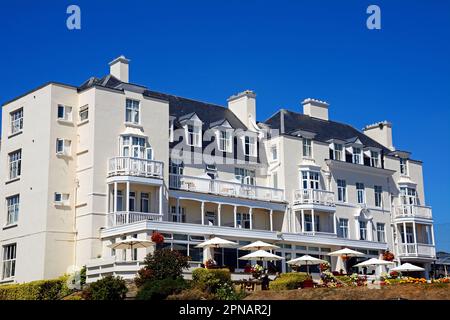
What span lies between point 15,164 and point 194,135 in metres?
11.7

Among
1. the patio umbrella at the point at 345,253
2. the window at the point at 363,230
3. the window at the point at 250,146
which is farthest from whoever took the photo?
the window at the point at 363,230

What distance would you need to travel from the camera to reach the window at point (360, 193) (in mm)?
54906

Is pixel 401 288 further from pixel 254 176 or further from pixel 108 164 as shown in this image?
pixel 254 176

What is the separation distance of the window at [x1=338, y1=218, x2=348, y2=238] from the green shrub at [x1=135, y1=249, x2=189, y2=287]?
20802mm

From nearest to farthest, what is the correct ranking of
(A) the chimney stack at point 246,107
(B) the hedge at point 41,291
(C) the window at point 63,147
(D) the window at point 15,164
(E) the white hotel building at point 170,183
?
(B) the hedge at point 41,291 < (E) the white hotel building at point 170,183 < (C) the window at point 63,147 < (D) the window at point 15,164 < (A) the chimney stack at point 246,107

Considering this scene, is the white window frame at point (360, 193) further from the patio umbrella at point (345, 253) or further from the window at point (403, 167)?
the patio umbrella at point (345, 253)

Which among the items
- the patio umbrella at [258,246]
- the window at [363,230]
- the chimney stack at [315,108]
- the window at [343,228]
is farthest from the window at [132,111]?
the window at [363,230]

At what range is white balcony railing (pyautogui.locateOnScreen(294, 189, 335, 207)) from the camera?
50.2 metres

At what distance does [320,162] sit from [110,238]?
1887 centimetres

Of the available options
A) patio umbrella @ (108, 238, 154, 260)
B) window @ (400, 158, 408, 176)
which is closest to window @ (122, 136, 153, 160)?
patio umbrella @ (108, 238, 154, 260)

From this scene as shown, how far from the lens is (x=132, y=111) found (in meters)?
44.2

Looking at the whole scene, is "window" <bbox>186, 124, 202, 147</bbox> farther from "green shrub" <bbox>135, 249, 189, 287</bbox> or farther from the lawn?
the lawn

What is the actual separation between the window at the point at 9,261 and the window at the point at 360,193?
2571 centimetres

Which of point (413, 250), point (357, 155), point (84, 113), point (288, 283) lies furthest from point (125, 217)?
point (413, 250)
